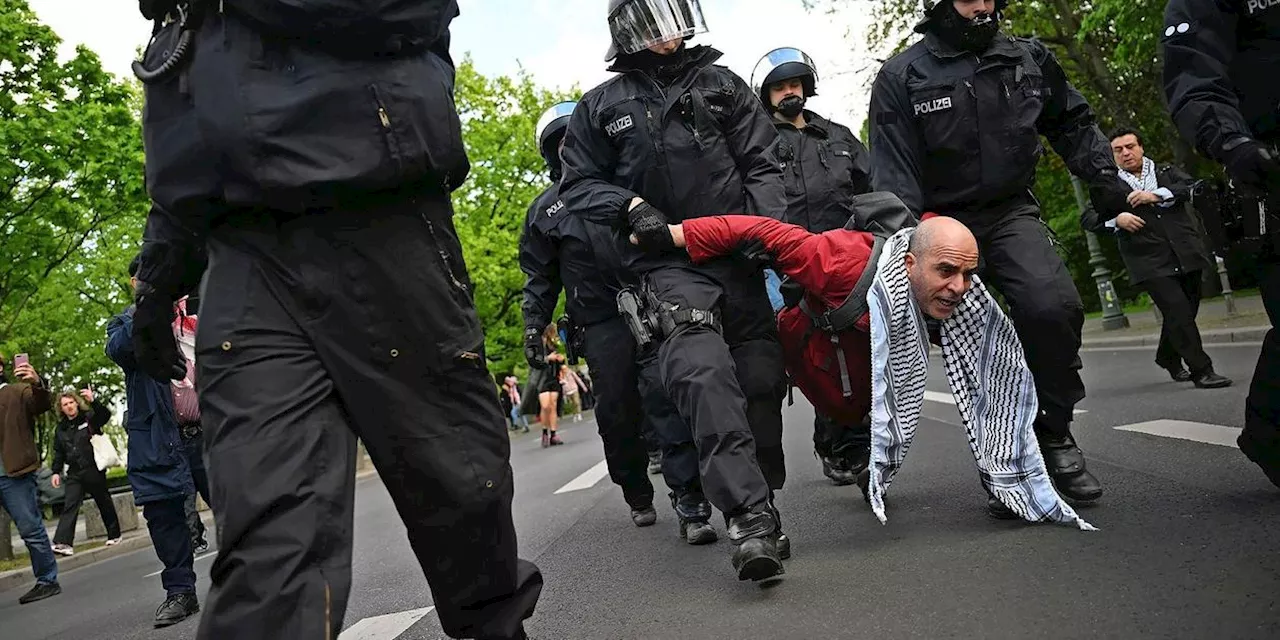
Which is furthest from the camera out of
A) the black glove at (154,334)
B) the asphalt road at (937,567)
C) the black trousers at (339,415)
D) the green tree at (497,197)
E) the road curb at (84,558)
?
the green tree at (497,197)

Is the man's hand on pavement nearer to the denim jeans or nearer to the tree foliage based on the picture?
the denim jeans

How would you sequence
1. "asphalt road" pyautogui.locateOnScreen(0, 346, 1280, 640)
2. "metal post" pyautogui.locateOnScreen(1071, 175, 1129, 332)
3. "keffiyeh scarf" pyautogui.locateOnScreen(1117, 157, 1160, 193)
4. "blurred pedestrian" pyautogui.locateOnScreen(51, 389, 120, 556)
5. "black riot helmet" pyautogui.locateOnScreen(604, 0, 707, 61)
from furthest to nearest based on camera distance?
"metal post" pyautogui.locateOnScreen(1071, 175, 1129, 332) < "blurred pedestrian" pyautogui.locateOnScreen(51, 389, 120, 556) < "keffiyeh scarf" pyautogui.locateOnScreen(1117, 157, 1160, 193) < "black riot helmet" pyautogui.locateOnScreen(604, 0, 707, 61) < "asphalt road" pyautogui.locateOnScreen(0, 346, 1280, 640)

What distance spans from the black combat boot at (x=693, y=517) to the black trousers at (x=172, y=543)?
2475 millimetres

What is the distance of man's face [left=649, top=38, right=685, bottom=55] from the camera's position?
16.5ft

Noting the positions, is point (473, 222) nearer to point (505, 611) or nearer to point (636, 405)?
point (636, 405)

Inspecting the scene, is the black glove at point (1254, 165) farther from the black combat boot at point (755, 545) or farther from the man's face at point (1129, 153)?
the man's face at point (1129, 153)

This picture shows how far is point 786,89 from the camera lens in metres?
7.60

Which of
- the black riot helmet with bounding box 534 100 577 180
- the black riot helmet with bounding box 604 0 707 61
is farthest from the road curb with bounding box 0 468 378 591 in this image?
the black riot helmet with bounding box 604 0 707 61

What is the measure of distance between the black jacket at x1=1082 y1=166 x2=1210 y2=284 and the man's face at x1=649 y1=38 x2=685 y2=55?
4612mm

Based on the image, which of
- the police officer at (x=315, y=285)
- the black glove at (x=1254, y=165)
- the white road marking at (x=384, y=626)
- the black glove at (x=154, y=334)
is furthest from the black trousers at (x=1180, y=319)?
the black glove at (x=154, y=334)

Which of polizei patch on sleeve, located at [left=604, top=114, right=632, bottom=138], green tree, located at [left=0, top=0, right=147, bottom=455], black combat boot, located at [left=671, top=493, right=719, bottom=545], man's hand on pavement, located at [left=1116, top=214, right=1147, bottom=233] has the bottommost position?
black combat boot, located at [left=671, top=493, right=719, bottom=545]

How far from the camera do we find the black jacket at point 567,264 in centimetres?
629

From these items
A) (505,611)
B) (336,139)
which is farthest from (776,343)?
(336,139)

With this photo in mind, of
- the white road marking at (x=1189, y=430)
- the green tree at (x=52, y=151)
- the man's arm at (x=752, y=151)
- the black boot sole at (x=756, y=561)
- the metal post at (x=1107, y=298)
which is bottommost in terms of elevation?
the metal post at (x=1107, y=298)
